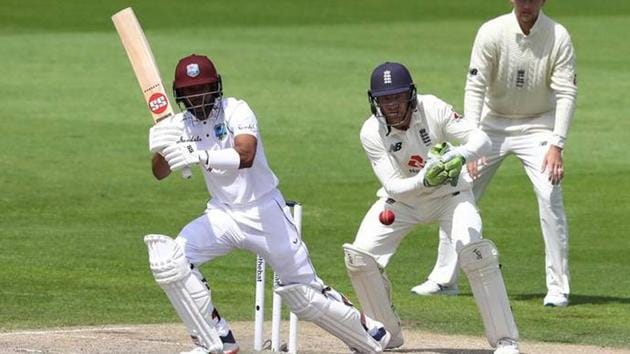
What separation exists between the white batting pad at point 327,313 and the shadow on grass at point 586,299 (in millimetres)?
2975

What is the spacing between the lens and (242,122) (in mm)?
8922

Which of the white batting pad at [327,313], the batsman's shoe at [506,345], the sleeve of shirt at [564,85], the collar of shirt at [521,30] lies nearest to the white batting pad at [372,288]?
the white batting pad at [327,313]

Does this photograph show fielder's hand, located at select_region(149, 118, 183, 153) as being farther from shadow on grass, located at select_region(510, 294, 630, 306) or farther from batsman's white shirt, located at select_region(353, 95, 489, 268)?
shadow on grass, located at select_region(510, 294, 630, 306)

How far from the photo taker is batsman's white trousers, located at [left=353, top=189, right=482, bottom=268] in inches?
383

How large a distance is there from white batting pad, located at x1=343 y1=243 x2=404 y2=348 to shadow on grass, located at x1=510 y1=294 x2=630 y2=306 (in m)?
2.33

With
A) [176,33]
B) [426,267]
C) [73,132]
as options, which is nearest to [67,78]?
[73,132]

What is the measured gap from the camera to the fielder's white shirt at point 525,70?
1149 cm

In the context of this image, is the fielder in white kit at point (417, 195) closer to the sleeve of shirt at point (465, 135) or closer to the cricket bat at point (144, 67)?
the sleeve of shirt at point (465, 135)

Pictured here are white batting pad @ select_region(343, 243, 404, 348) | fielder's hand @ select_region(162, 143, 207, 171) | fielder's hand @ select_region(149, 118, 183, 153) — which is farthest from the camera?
white batting pad @ select_region(343, 243, 404, 348)

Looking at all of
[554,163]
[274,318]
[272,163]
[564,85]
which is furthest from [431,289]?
[272,163]

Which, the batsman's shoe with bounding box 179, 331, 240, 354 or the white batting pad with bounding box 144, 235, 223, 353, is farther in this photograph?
the batsman's shoe with bounding box 179, 331, 240, 354

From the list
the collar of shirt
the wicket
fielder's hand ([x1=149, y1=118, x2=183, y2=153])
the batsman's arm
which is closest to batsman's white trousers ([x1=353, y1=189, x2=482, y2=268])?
the wicket

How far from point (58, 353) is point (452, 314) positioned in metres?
3.18

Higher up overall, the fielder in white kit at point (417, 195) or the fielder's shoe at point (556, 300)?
the fielder in white kit at point (417, 195)
